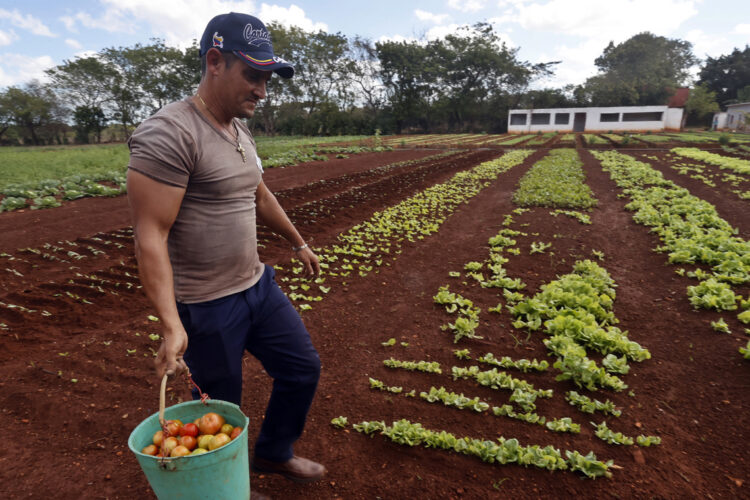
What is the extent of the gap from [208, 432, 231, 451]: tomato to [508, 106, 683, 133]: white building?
60.9 metres

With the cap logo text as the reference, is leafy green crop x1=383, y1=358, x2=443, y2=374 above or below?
below

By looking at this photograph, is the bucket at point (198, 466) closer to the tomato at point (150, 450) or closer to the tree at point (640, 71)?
the tomato at point (150, 450)

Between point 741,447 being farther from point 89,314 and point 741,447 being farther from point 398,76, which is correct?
point 398,76

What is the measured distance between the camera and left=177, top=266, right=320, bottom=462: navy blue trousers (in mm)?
2137

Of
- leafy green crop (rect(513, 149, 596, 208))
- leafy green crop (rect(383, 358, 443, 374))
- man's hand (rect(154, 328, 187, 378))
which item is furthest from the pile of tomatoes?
leafy green crop (rect(513, 149, 596, 208))

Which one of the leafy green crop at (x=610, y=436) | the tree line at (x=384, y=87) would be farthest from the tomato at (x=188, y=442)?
the tree line at (x=384, y=87)

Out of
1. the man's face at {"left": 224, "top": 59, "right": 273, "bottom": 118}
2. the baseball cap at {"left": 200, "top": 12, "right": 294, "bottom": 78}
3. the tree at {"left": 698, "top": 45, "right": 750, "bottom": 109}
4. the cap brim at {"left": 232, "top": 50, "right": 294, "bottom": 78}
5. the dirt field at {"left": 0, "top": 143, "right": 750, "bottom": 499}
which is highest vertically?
the tree at {"left": 698, "top": 45, "right": 750, "bottom": 109}

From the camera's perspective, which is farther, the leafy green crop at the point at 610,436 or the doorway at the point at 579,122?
the doorway at the point at 579,122

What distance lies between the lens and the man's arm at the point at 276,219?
2.73 meters

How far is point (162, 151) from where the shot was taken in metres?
1.78

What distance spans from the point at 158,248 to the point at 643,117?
63.5 meters

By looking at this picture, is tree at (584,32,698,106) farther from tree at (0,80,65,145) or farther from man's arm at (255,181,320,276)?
tree at (0,80,65,145)

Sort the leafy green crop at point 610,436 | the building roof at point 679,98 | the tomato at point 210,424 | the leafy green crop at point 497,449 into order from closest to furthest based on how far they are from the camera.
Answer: the tomato at point 210,424 < the leafy green crop at point 497,449 < the leafy green crop at point 610,436 < the building roof at point 679,98

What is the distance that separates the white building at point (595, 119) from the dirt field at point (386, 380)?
52.8 metres
